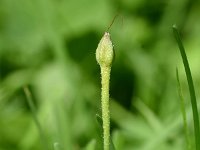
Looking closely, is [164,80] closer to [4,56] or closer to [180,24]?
[180,24]

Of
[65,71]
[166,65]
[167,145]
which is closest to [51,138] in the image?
[65,71]

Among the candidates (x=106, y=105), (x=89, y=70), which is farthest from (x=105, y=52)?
(x=89, y=70)

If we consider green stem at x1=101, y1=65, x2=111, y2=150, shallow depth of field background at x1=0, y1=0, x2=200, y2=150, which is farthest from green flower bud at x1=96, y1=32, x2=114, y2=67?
shallow depth of field background at x1=0, y1=0, x2=200, y2=150

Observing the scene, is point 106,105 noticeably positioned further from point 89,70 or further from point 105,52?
point 89,70

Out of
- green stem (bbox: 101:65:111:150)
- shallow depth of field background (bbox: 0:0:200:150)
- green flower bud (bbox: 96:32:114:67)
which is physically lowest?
shallow depth of field background (bbox: 0:0:200:150)

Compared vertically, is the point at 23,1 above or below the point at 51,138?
above

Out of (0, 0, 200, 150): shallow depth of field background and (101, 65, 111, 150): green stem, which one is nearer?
(101, 65, 111, 150): green stem

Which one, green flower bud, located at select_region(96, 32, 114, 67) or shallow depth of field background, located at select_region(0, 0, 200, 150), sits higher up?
green flower bud, located at select_region(96, 32, 114, 67)

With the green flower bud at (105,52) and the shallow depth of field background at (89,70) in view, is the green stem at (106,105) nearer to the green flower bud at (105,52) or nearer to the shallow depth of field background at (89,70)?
the green flower bud at (105,52)

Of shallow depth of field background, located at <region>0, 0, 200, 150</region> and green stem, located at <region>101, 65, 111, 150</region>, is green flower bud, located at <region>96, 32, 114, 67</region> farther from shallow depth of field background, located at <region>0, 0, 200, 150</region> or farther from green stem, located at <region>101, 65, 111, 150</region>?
shallow depth of field background, located at <region>0, 0, 200, 150</region>
